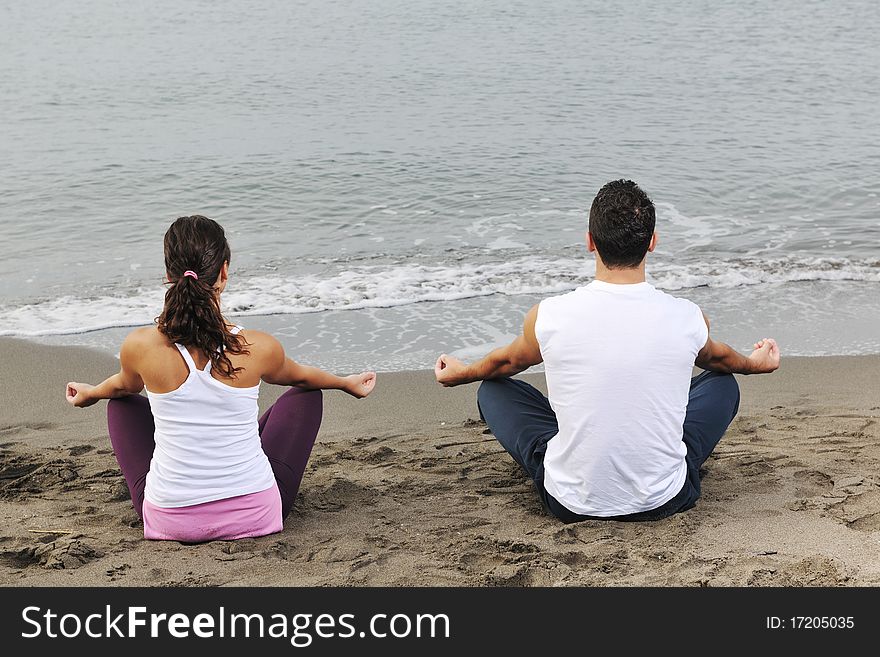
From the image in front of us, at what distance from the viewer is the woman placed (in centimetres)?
317

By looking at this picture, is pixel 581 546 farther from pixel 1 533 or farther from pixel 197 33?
pixel 197 33

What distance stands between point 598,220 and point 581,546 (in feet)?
3.81

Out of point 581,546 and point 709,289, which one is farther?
point 709,289

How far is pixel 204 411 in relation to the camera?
10.6ft

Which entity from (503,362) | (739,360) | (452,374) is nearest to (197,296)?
(452,374)

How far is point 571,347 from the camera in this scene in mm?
3260

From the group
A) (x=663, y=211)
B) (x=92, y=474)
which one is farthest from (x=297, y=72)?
(x=92, y=474)

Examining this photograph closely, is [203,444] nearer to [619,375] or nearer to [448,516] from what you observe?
[448,516]

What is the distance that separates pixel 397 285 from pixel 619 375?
5.18 m

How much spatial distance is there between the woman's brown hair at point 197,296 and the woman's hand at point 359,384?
59cm

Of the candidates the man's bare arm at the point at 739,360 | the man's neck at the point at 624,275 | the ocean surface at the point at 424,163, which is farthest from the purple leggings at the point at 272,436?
the ocean surface at the point at 424,163

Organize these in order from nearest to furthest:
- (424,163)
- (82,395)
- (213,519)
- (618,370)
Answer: (618,370)
(213,519)
(82,395)
(424,163)

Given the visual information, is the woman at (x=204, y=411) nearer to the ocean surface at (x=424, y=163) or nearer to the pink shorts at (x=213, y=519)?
the pink shorts at (x=213, y=519)

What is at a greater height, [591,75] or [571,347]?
[591,75]
